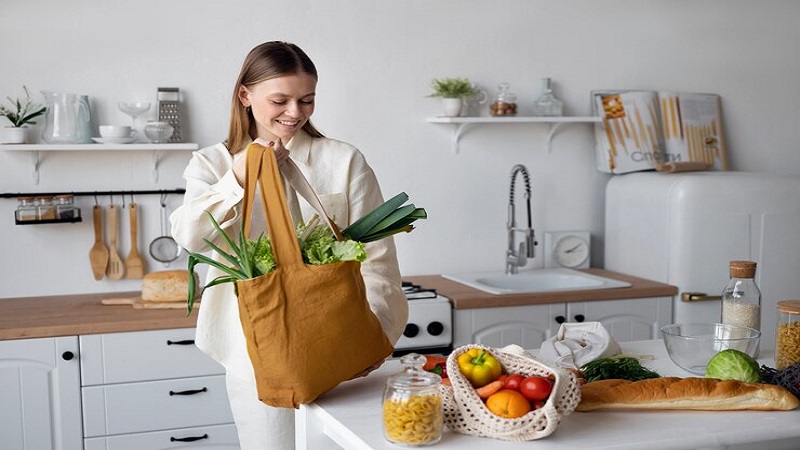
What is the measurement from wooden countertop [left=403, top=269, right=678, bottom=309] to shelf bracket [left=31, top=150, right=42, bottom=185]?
1565 millimetres

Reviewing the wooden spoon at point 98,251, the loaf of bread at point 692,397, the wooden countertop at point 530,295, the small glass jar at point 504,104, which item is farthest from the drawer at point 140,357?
the loaf of bread at point 692,397

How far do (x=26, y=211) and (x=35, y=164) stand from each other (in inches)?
8.3

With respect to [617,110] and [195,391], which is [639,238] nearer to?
[617,110]

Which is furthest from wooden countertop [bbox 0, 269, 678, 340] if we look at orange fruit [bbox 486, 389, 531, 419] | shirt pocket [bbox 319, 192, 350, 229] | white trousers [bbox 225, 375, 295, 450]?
orange fruit [bbox 486, 389, 531, 419]

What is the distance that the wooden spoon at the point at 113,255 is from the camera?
3.62 m

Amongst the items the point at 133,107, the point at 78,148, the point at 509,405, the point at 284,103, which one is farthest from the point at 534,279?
the point at 509,405

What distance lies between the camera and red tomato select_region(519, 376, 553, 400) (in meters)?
1.59

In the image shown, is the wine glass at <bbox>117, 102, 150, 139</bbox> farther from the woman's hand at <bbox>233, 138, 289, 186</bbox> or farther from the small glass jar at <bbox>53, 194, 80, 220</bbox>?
the woman's hand at <bbox>233, 138, 289, 186</bbox>

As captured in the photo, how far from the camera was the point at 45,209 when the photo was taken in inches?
136

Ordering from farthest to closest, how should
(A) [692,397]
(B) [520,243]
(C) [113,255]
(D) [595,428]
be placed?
(B) [520,243], (C) [113,255], (A) [692,397], (D) [595,428]

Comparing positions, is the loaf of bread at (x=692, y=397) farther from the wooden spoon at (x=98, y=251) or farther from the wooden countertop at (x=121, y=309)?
the wooden spoon at (x=98, y=251)

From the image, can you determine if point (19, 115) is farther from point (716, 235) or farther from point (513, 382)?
point (716, 235)

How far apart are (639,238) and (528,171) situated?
23.3 inches

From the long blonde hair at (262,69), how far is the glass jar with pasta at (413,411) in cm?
84
